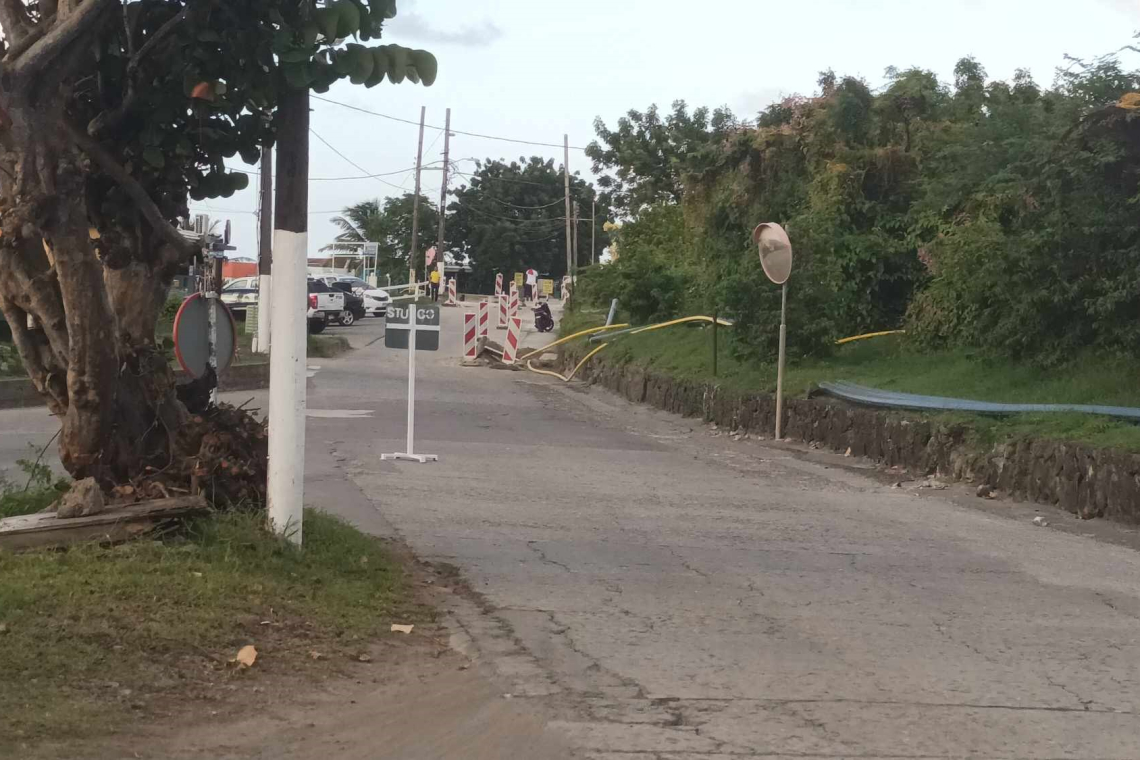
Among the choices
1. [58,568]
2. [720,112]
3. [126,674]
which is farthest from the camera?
[720,112]

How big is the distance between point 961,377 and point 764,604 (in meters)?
9.60

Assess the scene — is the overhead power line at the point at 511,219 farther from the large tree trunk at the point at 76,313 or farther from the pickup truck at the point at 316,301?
the large tree trunk at the point at 76,313

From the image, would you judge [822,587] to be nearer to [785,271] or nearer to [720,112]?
[785,271]

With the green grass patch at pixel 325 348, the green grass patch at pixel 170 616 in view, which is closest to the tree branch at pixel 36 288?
the green grass patch at pixel 170 616

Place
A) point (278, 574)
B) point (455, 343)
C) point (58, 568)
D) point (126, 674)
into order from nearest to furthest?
point (126, 674), point (58, 568), point (278, 574), point (455, 343)

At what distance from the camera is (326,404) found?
20.5m

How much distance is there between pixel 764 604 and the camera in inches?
313

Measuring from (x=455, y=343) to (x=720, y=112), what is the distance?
1175 cm

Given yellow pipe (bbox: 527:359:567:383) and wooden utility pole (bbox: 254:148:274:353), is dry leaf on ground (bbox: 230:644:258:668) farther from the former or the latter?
yellow pipe (bbox: 527:359:567:383)

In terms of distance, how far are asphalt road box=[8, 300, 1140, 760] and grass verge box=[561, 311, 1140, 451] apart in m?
1.07

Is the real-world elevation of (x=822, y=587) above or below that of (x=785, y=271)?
below

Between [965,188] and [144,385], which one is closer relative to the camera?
[144,385]

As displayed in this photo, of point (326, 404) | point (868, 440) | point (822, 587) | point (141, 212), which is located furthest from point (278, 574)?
point (326, 404)

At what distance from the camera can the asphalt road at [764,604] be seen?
5.69m
